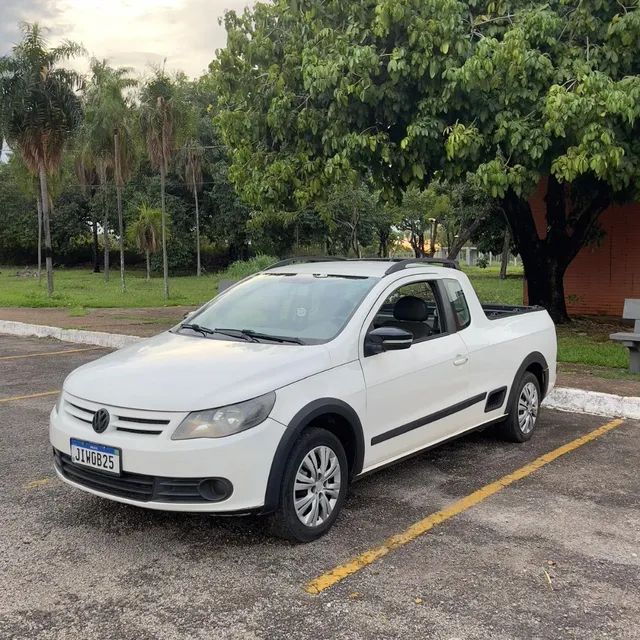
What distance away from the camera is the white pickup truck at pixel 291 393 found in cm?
369

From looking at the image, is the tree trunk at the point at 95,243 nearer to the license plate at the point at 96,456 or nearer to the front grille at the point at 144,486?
the license plate at the point at 96,456

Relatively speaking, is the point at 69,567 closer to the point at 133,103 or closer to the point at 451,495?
the point at 451,495

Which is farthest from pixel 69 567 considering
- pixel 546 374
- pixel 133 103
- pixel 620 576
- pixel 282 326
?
pixel 133 103

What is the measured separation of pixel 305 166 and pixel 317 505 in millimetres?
8487

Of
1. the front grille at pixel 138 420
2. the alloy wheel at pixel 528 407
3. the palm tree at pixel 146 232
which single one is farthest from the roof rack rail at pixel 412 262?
the palm tree at pixel 146 232

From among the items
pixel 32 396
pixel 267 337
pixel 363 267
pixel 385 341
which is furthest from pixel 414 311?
pixel 32 396

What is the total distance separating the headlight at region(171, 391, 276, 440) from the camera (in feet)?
Result: 12.0

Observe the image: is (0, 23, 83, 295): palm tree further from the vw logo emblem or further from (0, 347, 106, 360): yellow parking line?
the vw logo emblem

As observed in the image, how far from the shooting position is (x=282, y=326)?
4.75 meters

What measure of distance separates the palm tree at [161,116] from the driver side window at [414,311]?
16291 mm

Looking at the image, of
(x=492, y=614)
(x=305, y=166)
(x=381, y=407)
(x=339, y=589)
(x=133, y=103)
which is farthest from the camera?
(x=133, y=103)

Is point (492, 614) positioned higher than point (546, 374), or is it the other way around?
point (546, 374)

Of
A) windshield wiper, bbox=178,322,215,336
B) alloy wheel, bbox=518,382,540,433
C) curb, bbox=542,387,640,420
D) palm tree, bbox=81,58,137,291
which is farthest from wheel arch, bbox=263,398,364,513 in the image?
palm tree, bbox=81,58,137,291

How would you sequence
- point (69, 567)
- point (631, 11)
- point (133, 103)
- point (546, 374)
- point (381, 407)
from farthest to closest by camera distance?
point (133, 103) < point (631, 11) < point (546, 374) < point (381, 407) < point (69, 567)
